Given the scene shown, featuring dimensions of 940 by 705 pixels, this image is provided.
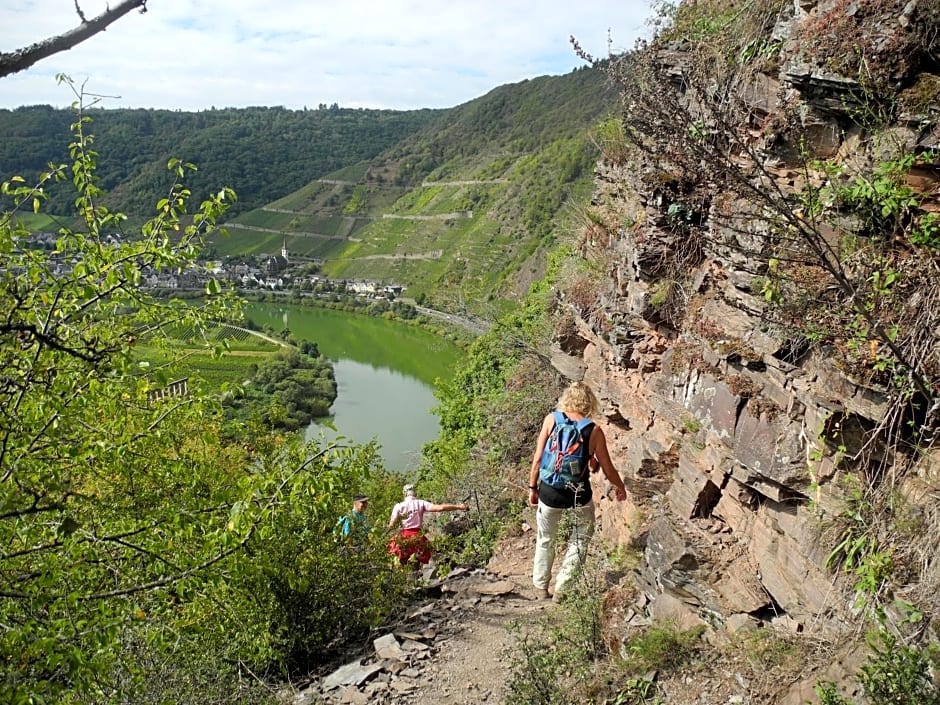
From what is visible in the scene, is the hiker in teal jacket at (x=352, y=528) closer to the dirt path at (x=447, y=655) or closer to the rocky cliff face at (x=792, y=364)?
the dirt path at (x=447, y=655)

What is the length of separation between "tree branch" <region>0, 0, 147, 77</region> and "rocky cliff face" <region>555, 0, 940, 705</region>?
7.39 feet

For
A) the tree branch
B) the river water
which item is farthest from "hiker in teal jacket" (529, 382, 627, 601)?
the river water

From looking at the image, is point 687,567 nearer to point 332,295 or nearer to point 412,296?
point 412,296

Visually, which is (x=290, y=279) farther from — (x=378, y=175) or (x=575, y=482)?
(x=575, y=482)

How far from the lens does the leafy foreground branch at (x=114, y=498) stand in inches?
125

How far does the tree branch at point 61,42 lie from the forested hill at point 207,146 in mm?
94662

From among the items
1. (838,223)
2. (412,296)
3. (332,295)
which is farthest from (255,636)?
(332,295)

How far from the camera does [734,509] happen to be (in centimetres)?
454

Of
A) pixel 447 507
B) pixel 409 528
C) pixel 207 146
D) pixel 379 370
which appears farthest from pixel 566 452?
pixel 207 146

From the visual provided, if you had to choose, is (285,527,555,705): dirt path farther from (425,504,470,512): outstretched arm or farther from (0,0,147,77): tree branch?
(0,0,147,77): tree branch

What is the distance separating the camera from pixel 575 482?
501 centimetres

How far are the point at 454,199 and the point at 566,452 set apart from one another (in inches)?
3555

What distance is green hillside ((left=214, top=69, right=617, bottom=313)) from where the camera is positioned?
61281 mm

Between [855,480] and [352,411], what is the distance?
Result: 44531 millimetres
